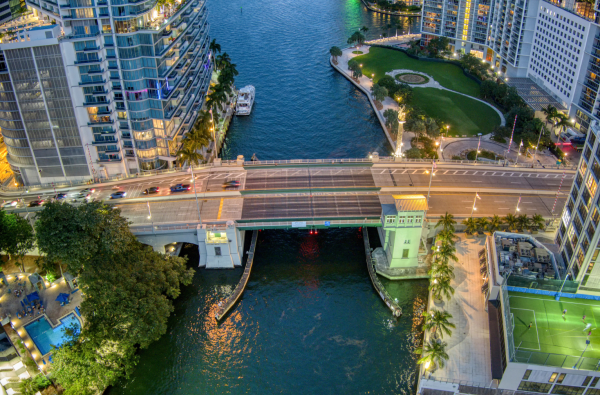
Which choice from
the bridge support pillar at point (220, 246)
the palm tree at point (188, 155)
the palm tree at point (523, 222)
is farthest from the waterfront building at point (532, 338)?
the palm tree at point (188, 155)

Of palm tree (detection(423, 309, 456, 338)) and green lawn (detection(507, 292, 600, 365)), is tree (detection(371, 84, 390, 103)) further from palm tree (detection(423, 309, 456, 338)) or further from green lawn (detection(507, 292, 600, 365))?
green lawn (detection(507, 292, 600, 365))

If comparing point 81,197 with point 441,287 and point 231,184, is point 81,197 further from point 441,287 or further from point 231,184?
point 441,287

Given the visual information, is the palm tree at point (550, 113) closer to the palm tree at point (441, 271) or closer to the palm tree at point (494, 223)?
the palm tree at point (494, 223)

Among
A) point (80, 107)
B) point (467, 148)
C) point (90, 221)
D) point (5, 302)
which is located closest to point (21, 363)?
point (5, 302)

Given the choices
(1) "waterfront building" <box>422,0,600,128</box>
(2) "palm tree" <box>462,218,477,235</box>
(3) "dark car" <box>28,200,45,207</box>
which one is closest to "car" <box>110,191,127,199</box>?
(3) "dark car" <box>28,200,45,207</box>

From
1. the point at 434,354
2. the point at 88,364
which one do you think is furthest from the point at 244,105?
the point at 434,354
